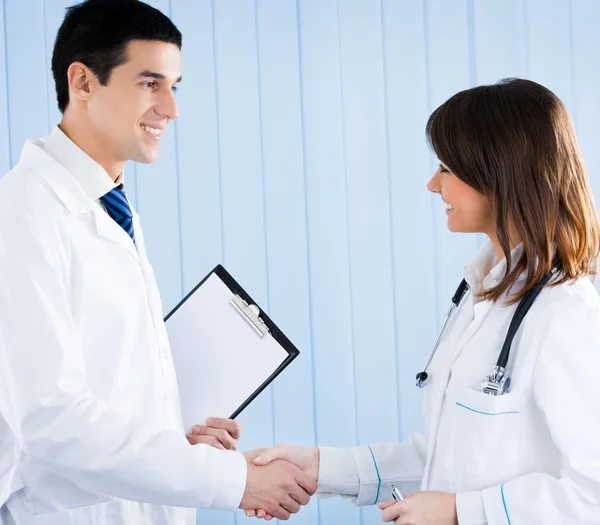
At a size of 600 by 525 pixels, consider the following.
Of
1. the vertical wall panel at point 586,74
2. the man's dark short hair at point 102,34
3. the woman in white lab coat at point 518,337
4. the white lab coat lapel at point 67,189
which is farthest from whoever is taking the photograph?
the vertical wall panel at point 586,74

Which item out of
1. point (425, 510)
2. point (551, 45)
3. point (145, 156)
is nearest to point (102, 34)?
point (145, 156)

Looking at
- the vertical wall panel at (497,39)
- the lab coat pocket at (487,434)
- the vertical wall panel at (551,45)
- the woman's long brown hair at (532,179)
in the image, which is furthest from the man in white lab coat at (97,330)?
the vertical wall panel at (551,45)

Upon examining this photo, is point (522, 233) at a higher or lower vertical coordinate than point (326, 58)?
lower

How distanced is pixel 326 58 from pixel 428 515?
142 cm

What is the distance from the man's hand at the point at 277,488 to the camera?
136cm

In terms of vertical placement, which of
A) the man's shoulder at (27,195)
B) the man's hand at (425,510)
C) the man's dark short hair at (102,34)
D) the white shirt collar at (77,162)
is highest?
the man's dark short hair at (102,34)

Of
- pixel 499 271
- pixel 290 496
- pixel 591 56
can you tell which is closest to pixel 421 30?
pixel 591 56

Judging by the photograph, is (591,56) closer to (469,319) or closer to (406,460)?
(469,319)

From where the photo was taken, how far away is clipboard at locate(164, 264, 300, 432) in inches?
59.7

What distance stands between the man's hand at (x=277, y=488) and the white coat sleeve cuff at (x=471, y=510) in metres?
0.39

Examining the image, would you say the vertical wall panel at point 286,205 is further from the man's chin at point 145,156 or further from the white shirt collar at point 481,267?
the white shirt collar at point 481,267

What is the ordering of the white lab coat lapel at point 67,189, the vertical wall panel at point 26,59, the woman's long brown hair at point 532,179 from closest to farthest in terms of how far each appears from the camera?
the woman's long brown hair at point 532,179
the white lab coat lapel at point 67,189
the vertical wall panel at point 26,59

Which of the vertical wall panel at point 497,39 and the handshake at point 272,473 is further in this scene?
the vertical wall panel at point 497,39

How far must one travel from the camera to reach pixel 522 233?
1237 millimetres
